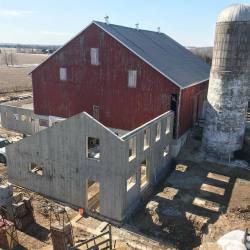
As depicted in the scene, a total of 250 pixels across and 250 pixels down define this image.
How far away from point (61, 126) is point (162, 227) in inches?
330

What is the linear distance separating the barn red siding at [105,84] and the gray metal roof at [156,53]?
0.61m

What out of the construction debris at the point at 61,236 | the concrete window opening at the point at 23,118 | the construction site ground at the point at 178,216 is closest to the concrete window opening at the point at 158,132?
the construction site ground at the point at 178,216

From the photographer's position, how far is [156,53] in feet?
99.3

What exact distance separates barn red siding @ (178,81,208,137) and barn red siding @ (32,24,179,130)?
1767mm

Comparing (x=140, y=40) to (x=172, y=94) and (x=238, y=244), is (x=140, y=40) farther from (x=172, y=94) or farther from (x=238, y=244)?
(x=238, y=244)

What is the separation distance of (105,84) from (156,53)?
6.31m

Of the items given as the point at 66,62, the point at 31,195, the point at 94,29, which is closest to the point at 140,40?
the point at 94,29

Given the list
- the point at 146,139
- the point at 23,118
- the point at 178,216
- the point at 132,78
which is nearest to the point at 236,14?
the point at 132,78

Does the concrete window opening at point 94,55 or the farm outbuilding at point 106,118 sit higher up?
the concrete window opening at point 94,55

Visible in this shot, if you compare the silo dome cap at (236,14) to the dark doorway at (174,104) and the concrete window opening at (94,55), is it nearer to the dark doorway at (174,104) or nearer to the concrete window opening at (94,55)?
the dark doorway at (174,104)

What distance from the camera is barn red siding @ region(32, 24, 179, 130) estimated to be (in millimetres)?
26406

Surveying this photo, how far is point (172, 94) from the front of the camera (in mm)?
25844

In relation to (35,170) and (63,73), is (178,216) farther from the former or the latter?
(63,73)

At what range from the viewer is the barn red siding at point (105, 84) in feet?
86.6
